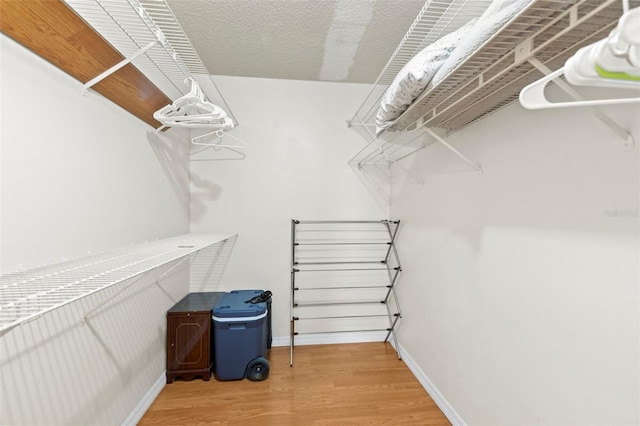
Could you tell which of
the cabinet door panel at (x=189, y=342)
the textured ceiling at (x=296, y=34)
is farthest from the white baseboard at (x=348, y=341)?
the textured ceiling at (x=296, y=34)

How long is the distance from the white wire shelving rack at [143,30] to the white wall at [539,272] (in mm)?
1619

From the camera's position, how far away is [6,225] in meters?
0.92

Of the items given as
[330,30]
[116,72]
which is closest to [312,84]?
[330,30]

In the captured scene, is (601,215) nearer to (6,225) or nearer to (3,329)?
(3,329)

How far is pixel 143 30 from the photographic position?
131 cm

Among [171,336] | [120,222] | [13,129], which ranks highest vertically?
[13,129]

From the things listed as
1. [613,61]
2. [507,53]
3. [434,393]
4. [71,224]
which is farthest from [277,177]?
[613,61]

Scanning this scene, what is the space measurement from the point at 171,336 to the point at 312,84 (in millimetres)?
2546

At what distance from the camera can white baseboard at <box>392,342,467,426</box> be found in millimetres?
1685

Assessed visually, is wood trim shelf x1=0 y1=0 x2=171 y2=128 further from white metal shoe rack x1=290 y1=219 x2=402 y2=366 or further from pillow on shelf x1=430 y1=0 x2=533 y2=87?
white metal shoe rack x1=290 y1=219 x2=402 y2=366

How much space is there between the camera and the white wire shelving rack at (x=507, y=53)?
70 centimetres

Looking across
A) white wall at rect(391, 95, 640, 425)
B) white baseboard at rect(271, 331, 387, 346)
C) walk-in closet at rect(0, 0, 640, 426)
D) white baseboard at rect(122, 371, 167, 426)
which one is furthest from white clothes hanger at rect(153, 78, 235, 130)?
white baseboard at rect(271, 331, 387, 346)

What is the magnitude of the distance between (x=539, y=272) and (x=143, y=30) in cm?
212

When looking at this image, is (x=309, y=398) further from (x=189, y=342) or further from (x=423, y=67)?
(x=423, y=67)
